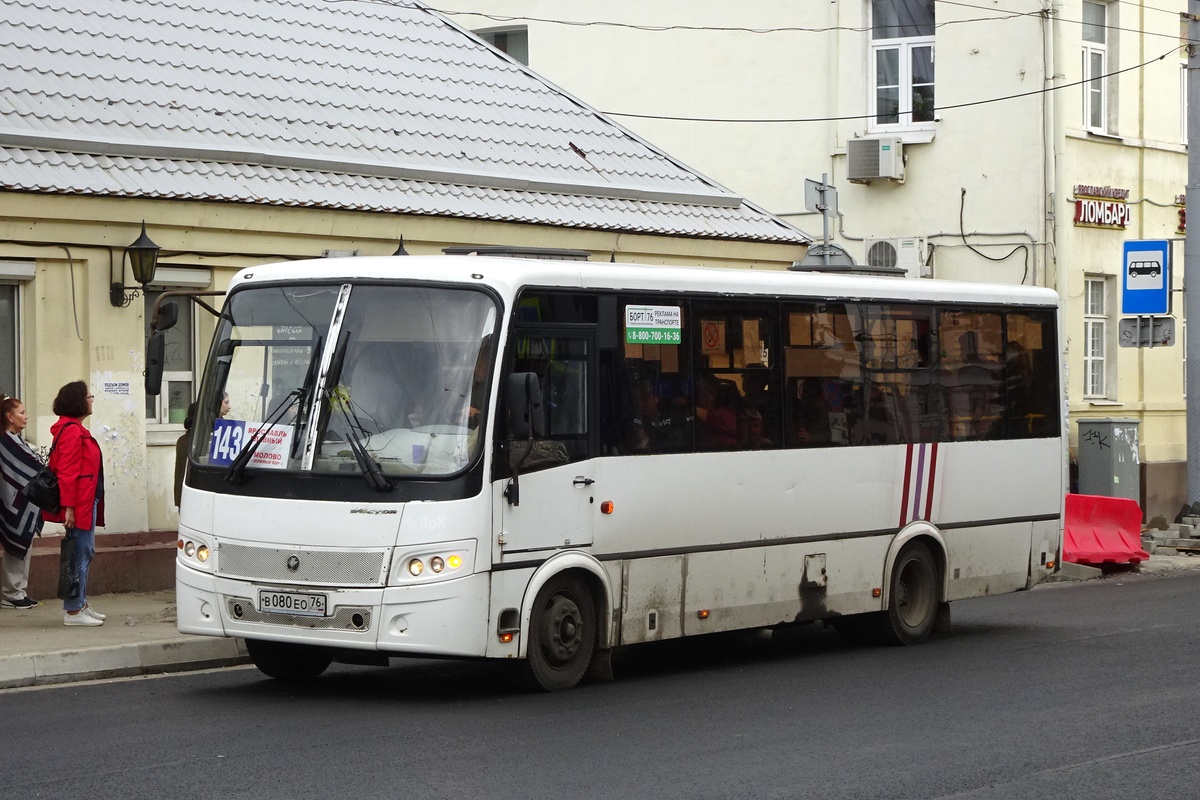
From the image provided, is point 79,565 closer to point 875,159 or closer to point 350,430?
point 350,430

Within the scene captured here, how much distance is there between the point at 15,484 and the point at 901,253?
15.8 m

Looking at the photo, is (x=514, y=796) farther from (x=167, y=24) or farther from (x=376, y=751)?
(x=167, y=24)

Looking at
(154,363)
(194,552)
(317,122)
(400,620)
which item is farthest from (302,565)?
(317,122)

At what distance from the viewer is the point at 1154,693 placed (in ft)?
36.0

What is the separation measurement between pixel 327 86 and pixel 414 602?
10830 mm

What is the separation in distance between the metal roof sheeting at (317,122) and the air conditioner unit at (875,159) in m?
4.51

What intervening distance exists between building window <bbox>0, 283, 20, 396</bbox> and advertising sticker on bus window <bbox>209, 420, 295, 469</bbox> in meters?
5.24

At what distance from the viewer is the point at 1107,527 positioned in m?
20.8

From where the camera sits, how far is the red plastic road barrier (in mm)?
20594

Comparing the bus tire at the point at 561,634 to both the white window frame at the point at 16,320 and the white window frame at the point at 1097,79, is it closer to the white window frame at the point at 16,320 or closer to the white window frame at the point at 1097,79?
the white window frame at the point at 16,320

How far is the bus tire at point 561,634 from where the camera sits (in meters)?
10.8

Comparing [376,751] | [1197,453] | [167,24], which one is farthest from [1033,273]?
[376,751]

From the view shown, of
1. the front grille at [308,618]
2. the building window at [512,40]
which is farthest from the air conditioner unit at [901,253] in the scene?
the front grille at [308,618]

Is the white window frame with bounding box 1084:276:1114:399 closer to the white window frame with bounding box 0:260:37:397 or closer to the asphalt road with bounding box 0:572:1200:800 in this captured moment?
the asphalt road with bounding box 0:572:1200:800
